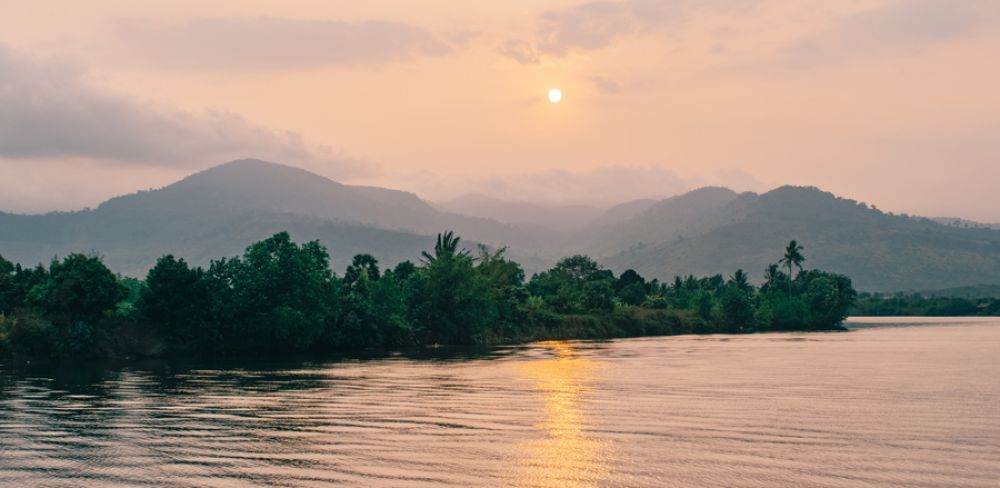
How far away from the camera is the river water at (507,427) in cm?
3078

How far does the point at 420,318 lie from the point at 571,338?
34354 millimetres

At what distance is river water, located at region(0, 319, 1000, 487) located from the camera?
30.8 m

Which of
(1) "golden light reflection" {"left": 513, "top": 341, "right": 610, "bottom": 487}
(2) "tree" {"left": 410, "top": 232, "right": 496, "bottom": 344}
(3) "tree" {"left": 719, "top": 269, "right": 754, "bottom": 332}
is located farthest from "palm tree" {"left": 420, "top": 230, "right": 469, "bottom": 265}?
(1) "golden light reflection" {"left": 513, "top": 341, "right": 610, "bottom": 487}

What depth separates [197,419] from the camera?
4428cm

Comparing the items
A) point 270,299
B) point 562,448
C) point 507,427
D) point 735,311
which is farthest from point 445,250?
point 562,448

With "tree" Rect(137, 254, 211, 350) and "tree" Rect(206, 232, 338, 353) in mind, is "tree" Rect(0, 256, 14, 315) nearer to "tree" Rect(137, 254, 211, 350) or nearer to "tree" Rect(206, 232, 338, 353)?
"tree" Rect(137, 254, 211, 350)

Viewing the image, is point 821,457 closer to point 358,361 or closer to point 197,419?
point 197,419

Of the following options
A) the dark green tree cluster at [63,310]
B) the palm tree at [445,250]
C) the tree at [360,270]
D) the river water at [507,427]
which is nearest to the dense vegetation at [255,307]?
the dark green tree cluster at [63,310]

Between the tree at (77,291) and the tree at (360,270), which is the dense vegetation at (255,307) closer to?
the tree at (77,291)

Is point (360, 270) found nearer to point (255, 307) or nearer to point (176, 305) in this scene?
point (255, 307)

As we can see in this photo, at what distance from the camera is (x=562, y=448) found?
3600cm

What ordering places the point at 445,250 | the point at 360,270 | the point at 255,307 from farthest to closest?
1. the point at 445,250
2. the point at 360,270
3. the point at 255,307

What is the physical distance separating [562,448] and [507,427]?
592 centimetres

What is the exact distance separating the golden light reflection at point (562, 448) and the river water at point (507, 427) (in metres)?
0.13
